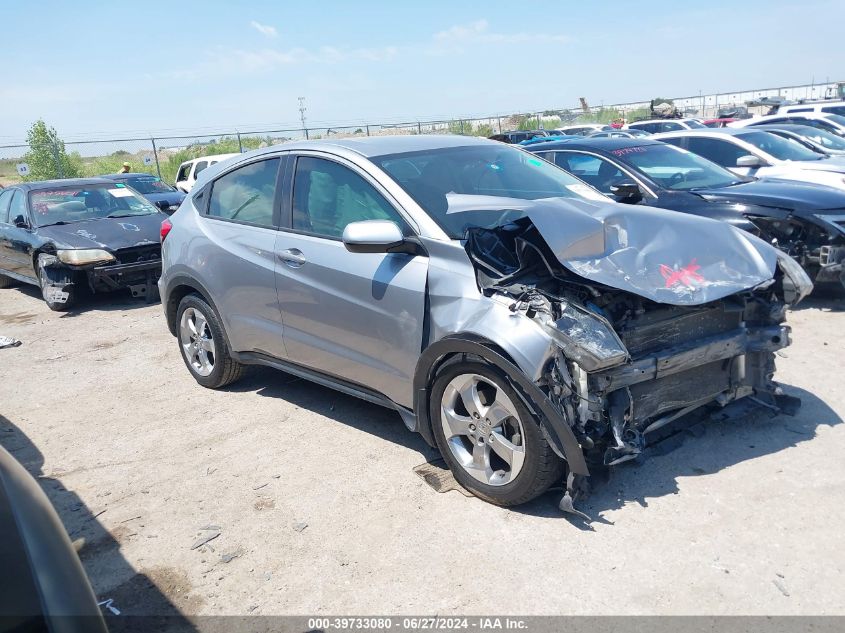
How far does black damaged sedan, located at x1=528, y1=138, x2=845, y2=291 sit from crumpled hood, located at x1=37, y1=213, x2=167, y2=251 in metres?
5.51

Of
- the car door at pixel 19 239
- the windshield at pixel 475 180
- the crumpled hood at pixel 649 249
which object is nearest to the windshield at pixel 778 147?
the windshield at pixel 475 180

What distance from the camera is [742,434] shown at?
434cm

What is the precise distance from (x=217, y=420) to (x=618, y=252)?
3179mm

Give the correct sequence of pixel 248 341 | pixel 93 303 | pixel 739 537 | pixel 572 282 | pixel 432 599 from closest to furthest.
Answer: pixel 432 599 → pixel 739 537 → pixel 572 282 → pixel 248 341 → pixel 93 303

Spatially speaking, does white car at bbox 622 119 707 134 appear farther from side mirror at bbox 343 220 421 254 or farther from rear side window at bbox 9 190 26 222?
side mirror at bbox 343 220 421 254

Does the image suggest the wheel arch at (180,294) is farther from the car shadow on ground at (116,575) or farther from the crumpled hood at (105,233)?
the crumpled hood at (105,233)

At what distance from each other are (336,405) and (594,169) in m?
4.25

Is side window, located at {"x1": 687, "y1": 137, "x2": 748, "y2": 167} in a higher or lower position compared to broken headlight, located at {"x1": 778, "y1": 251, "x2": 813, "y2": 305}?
higher

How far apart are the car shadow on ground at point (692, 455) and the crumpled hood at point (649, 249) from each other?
1013 millimetres

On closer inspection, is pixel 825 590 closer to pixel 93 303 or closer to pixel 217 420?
pixel 217 420

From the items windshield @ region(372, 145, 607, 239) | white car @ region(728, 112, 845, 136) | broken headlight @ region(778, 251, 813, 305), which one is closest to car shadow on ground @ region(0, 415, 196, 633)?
windshield @ region(372, 145, 607, 239)

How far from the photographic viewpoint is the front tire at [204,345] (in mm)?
5555

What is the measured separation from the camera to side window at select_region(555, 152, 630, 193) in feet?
25.0

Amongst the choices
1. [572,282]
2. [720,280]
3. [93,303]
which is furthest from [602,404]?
[93,303]
